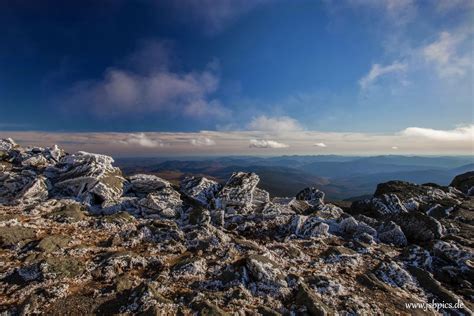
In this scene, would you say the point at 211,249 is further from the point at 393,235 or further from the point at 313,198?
the point at 313,198

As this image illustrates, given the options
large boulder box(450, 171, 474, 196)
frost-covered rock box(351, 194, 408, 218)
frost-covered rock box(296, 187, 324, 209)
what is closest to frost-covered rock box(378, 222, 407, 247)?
frost-covered rock box(351, 194, 408, 218)

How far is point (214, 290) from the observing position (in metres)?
16.2

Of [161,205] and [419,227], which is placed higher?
[161,205]

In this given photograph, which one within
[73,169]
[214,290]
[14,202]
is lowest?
[214,290]

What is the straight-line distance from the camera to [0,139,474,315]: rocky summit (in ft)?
49.1

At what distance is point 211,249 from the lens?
2134 centimetres

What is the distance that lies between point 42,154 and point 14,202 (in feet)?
51.3

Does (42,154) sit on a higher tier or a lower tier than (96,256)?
higher

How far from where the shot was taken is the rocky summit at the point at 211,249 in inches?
589

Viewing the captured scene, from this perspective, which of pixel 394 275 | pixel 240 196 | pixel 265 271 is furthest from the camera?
pixel 240 196

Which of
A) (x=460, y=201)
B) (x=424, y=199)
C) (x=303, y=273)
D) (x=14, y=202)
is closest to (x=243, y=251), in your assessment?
(x=303, y=273)

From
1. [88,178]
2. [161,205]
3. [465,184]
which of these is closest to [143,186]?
[161,205]

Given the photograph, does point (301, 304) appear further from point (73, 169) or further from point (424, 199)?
point (73, 169)

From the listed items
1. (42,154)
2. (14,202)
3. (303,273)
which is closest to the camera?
(303,273)
